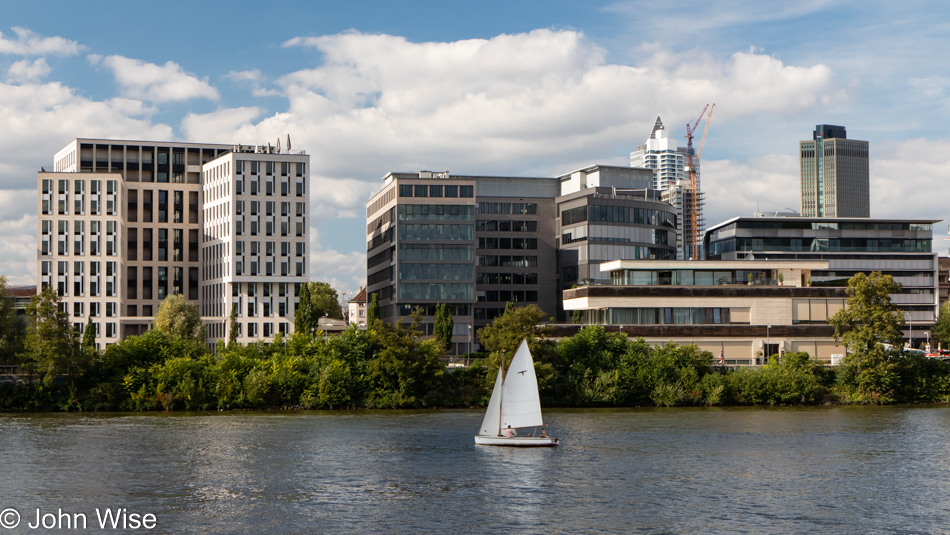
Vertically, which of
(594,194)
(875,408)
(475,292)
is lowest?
(875,408)

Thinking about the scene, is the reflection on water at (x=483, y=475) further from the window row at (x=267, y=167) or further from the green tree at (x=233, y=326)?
the window row at (x=267, y=167)

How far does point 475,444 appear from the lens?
77000mm

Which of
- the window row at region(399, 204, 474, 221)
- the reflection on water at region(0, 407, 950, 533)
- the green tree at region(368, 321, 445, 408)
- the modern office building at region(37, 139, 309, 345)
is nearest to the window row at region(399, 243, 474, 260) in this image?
the window row at region(399, 204, 474, 221)

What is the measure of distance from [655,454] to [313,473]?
24306 millimetres

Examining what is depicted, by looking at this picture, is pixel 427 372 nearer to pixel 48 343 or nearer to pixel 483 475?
pixel 48 343

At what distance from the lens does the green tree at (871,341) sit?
113 m

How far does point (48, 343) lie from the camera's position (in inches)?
4161

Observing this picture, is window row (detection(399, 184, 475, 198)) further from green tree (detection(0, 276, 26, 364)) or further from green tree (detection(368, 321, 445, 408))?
green tree (detection(368, 321, 445, 408))

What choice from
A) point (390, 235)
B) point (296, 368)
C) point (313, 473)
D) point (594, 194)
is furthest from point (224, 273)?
point (313, 473)

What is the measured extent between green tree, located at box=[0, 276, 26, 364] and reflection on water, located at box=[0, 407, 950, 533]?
32214mm

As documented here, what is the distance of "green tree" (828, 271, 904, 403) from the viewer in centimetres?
11344

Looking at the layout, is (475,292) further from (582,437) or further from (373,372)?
(582,437)

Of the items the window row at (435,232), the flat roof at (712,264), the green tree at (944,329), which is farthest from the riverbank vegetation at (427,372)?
the green tree at (944,329)

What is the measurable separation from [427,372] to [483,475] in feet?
159
